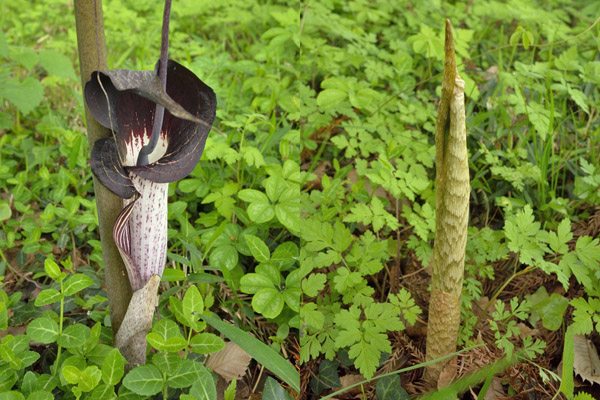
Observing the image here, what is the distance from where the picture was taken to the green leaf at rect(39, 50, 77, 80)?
245 cm

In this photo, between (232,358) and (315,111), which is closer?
(232,358)

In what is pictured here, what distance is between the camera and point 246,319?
1683 millimetres

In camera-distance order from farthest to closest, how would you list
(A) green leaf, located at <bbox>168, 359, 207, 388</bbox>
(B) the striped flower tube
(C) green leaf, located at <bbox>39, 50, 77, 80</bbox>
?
(C) green leaf, located at <bbox>39, 50, 77, 80</bbox>, (A) green leaf, located at <bbox>168, 359, 207, 388</bbox>, (B) the striped flower tube

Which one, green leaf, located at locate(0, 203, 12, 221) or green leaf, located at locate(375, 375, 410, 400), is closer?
green leaf, located at locate(375, 375, 410, 400)

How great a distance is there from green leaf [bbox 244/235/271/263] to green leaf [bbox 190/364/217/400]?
0.45m

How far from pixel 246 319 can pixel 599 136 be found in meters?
1.62

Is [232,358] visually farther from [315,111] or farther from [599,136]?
[599,136]

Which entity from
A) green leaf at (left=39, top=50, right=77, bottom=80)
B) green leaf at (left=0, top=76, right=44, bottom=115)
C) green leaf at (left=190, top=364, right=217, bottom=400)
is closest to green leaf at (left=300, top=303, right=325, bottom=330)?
green leaf at (left=190, top=364, right=217, bottom=400)

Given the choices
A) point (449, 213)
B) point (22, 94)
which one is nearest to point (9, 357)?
point (449, 213)

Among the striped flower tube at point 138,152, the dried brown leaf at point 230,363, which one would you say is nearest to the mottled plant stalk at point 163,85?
the striped flower tube at point 138,152

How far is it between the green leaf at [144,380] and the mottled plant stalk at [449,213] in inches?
28.6

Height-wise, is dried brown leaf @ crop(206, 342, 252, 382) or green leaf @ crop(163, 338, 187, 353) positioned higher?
green leaf @ crop(163, 338, 187, 353)

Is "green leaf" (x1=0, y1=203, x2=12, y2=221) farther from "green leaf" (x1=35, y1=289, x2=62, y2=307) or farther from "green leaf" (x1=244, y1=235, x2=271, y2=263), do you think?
"green leaf" (x1=244, y1=235, x2=271, y2=263)

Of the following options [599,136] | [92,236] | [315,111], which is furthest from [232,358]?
[599,136]
